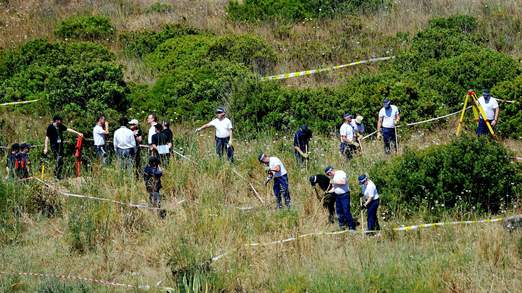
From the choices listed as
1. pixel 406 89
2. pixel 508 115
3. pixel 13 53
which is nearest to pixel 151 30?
pixel 13 53

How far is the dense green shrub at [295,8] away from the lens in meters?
29.8

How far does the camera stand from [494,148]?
16.3 m

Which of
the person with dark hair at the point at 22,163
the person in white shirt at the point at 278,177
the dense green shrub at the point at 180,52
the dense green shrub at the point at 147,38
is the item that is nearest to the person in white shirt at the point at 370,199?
the person in white shirt at the point at 278,177

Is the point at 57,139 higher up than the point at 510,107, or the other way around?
the point at 57,139

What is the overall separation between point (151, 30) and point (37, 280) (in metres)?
16.3

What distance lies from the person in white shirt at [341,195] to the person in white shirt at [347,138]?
269cm

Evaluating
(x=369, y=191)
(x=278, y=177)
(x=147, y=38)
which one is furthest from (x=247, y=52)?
(x=369, y=191)

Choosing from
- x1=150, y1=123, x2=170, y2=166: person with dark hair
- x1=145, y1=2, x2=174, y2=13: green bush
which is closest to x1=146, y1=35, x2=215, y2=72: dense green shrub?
x1=145, y1=2, x2=174, y2=13: green bush

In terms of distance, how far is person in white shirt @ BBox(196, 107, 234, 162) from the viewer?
59.9ft

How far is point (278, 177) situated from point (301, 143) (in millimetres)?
1707

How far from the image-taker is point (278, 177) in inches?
639

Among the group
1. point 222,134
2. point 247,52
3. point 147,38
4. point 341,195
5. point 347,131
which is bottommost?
point 341,195

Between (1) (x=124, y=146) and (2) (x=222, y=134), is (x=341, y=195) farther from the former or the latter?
(1) (x=124, y=146)

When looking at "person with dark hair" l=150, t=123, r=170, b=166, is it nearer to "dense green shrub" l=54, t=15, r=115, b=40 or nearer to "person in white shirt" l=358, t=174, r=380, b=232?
"person in white shirt" l=358, t=174, r=380, b=232
